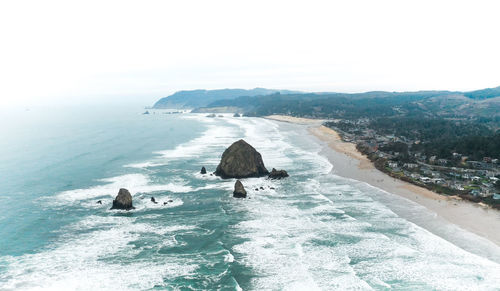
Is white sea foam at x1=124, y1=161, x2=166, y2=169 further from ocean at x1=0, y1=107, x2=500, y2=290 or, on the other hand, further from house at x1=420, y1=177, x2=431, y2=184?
house at x1=420, y1=177, x2=431, y2=184

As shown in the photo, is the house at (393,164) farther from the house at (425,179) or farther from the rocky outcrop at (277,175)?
the rocky outcrop at (277,175)

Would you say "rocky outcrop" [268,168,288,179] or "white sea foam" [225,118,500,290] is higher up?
"rocky outcrop" [268,168,288,179]

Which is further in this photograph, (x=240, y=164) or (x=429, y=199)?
(x=240, y=164)

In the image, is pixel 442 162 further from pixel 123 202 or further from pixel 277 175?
pixel 123 202

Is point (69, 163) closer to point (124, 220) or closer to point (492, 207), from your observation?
point (124, 220)

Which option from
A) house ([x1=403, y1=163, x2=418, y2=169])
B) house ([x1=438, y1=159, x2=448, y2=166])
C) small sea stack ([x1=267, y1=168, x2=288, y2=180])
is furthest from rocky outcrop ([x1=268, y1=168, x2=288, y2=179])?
house ([x1=438, y1=159, x2=448, y2=166])

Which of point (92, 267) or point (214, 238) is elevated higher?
point (92, 267)

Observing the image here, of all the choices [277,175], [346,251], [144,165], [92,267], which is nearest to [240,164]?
[277,175]

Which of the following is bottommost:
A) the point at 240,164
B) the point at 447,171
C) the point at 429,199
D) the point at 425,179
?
the point at 429,199
